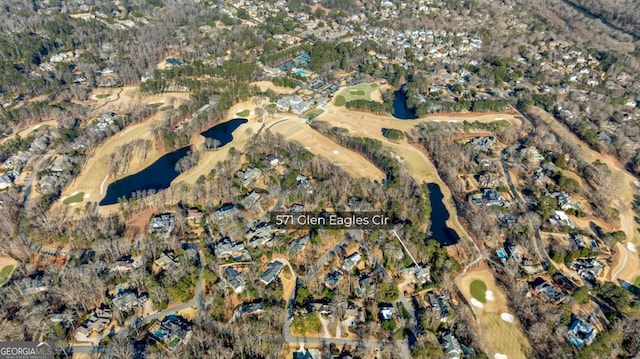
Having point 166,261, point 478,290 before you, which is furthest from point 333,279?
point 166,261

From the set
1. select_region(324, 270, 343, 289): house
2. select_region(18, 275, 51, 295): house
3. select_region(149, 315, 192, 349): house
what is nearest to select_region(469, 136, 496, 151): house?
select_region(324, 270, 343, 289): house

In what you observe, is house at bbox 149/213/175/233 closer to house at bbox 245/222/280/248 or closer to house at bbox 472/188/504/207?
house at bbox 245/222/280/248

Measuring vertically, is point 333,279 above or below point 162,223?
above

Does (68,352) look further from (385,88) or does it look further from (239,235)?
(385,88)

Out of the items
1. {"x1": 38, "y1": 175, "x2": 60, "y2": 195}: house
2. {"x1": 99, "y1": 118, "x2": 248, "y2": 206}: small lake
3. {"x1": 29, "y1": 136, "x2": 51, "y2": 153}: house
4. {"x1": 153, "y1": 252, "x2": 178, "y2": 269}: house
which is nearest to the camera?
{"x1": 153, "y1": 252, "x2": 178, "y2": 269}: house

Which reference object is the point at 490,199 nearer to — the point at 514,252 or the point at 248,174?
the point at 514,252
